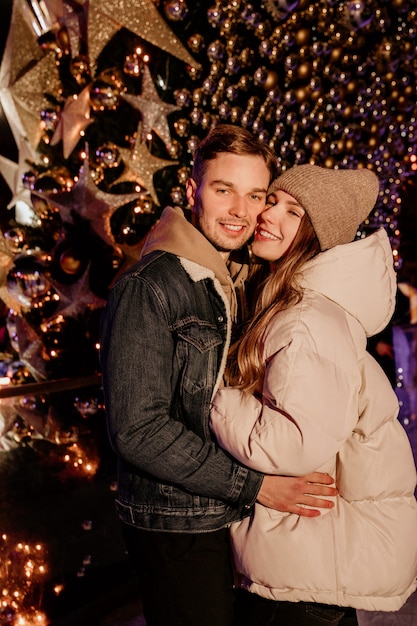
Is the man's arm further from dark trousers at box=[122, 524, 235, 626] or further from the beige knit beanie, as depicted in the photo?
the beige knit beanie

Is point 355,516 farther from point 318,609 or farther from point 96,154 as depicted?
point 96,154

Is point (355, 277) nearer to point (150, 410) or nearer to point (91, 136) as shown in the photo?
point (150, 410)

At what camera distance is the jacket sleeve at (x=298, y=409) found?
50.4 inches

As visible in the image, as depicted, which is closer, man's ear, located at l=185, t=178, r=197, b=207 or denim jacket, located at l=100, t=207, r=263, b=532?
denim jacket, located at l=100, t=207, r=263, b=532

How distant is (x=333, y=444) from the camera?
1.33 m

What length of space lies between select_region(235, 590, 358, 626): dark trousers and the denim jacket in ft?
0.79

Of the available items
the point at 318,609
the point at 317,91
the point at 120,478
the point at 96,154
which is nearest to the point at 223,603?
the point at 318,609

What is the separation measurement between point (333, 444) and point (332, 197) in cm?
74

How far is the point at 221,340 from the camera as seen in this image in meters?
1.53

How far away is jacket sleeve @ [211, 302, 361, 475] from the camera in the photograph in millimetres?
1280

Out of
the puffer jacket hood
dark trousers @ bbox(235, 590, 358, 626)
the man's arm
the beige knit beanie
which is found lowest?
dark trousers @ bbox(235, 590, 358, 626)

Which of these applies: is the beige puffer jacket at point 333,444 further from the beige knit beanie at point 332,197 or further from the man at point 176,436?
the beige knit beanie at point 332,197

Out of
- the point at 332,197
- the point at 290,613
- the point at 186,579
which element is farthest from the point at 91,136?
the point at 290,613

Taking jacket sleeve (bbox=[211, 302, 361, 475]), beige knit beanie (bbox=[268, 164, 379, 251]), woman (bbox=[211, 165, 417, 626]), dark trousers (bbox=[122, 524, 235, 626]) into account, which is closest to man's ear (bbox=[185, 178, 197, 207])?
beige knit beanie (bbox=[268, 164, 379, 251])
